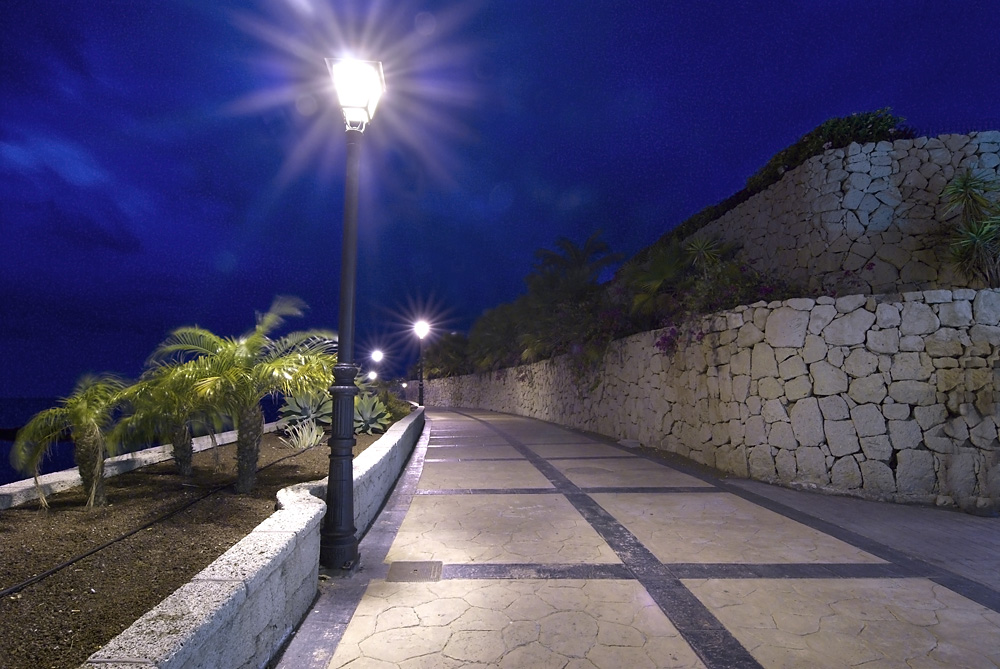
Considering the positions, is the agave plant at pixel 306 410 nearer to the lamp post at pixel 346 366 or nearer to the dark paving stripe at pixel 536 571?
the lamp post at pixel 346 366

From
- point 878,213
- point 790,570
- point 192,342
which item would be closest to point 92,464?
point 192,342

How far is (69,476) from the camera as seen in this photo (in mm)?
4906

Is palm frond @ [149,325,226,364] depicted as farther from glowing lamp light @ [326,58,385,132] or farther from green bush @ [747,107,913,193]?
green bush @ [747,107,913,193]

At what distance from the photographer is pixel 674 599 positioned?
11.0 ft

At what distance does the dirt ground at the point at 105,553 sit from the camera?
7.41 feet

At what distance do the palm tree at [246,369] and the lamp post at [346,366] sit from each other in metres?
1.16

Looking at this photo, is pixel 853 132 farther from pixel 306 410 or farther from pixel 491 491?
pixel 306 410

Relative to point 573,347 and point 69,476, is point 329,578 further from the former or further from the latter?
point 573,347

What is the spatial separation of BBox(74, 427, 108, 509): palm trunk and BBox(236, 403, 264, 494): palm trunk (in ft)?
3.53

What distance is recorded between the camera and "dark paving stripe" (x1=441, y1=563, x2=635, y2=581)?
372 centimetres

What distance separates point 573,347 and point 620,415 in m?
2.81

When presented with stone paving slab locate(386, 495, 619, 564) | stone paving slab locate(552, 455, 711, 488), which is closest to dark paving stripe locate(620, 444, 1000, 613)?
stone paving slab locate(552, 455, 711, 488)

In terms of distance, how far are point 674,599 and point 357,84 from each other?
4622 mm

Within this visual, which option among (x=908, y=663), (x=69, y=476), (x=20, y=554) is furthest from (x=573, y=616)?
(x=69, y=476)
